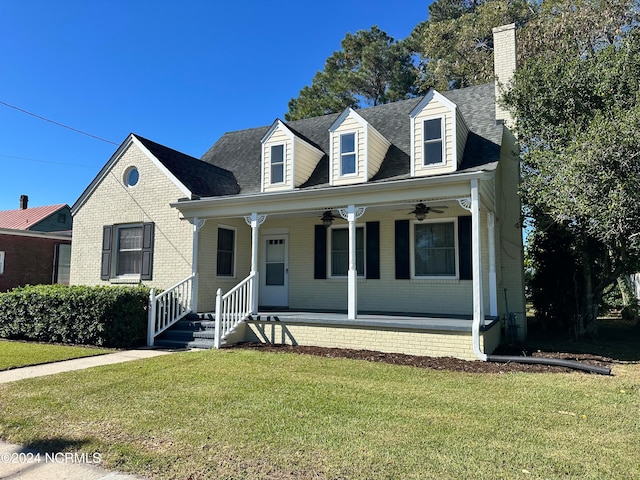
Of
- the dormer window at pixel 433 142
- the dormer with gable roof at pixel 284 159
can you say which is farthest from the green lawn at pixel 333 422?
the dormer with gable roof at pixel 284 159

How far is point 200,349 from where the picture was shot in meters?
9.05

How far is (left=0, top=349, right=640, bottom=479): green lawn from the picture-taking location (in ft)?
11.3

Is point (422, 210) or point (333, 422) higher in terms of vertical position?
point (422, 210)

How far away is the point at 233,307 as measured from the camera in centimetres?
952

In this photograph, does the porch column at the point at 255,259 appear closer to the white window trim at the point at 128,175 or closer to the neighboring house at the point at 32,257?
the white window trim at the point at 128,175

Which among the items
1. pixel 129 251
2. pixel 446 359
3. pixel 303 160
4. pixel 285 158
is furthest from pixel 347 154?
pixel 129 251

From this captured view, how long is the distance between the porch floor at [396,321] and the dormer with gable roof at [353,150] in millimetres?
3340

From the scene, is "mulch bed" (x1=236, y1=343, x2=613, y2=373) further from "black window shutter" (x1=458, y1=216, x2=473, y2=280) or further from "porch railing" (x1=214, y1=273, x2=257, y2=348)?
"black window shutter" (x1=458, y1=216, x2=473, y2=280)

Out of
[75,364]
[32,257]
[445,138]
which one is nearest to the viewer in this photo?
[75,364]

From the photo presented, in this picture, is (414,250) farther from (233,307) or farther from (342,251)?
(233,307)

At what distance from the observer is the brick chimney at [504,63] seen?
441 inches

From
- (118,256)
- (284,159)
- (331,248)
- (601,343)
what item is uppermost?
(284,159)

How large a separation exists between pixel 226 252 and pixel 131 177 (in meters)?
3.57

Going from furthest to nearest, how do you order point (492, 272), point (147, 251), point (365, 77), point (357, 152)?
1. point (365, 77)
2. point (147, 251)
3. point (357, 152)
4. point (492, 272)
